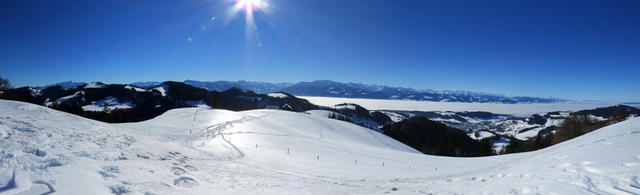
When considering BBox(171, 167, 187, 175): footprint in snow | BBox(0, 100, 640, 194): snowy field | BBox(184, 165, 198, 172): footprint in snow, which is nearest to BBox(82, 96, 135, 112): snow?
BBox(0, 100, 640, 194): snowy field

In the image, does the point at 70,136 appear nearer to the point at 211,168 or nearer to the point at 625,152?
the point at 211,168

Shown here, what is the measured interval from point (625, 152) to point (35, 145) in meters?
24.4

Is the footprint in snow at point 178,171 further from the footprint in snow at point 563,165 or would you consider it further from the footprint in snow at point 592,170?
the footprint in snow at point 563,165

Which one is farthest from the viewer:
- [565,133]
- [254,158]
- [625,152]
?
[565,133]

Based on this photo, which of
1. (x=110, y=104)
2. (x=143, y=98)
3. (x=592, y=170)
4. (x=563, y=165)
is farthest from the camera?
(x=143, y=98)

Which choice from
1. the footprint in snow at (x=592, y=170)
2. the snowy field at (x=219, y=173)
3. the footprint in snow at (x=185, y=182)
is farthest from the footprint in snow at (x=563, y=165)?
the footprint in snow at (x=185, y=182)

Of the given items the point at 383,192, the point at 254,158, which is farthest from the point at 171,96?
the point at 383,192

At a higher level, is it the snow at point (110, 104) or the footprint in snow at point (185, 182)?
the footprint in snow at point (185, 182)

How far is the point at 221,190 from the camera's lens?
1016cm

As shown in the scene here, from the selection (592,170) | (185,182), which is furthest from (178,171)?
(592,170)

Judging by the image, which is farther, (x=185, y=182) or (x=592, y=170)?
(x=185, y=182)

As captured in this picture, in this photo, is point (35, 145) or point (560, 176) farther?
point (35, 145)

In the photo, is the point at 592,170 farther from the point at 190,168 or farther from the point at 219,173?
the point at 190,168

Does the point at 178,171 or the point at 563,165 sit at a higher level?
the point at 563,165
